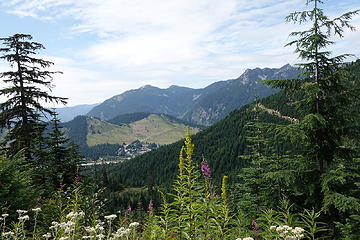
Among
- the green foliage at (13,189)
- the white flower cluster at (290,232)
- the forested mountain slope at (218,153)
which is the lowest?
the forested mountain slope at (218,153)

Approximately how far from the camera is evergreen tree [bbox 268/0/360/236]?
10.1m

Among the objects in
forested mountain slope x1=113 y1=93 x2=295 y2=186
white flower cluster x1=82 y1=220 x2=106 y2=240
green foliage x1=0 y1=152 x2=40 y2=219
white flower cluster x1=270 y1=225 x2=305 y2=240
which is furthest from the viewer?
forested mountain slope x1=113 y1=93 x2=295 y2=186

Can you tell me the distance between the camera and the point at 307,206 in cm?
1096

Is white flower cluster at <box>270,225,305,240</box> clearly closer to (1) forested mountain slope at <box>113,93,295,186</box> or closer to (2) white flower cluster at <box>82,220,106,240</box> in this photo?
(2) white flower cluster at <box>82,220,106,240</box>

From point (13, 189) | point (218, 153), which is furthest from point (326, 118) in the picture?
point (218, 153)

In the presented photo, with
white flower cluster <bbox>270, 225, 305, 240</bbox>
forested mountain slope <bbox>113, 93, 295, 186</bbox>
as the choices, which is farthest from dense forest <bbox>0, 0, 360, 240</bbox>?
forested mountain slope <bbox>113, 93, 295, 186</bbox>

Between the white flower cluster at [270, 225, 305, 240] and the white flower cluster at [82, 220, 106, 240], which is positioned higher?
the white flower cluster at [270, 225, 305, 240]

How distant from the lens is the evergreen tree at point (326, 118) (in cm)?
1006

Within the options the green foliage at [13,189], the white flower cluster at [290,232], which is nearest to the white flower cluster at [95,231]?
the white flower cluster at [290,232]

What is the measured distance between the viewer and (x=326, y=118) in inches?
415

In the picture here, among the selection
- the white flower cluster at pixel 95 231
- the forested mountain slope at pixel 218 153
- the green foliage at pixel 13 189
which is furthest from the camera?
the forested mountain slope at pixel 218 153

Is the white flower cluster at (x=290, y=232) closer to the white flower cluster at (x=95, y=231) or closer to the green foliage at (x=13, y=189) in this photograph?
the white flower cluster at (x=95, y=231)

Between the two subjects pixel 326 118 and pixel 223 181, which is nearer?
pixel 223 181

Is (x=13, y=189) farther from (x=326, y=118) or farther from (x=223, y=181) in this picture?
(x=326, y=118)
